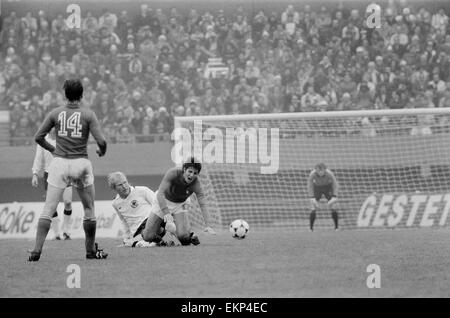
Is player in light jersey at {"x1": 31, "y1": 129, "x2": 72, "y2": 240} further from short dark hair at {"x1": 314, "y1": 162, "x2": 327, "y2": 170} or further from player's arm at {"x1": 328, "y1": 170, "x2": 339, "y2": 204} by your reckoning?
player's arm at {"x1": 328, "y1": 170, "x2": 339, "y2": 204}

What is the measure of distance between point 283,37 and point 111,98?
5145mm

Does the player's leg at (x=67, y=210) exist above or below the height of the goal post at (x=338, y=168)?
below

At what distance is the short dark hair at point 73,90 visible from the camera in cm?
1053

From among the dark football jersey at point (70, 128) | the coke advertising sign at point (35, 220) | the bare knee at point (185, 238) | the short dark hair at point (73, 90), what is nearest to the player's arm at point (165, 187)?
the bare knee at point (185, 238)

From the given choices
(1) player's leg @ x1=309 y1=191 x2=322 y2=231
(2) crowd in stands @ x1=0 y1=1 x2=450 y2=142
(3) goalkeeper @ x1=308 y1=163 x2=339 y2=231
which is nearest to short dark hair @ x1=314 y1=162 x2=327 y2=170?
(3) goalkeeper @ x1=308 y1=163 x2=339 y2=231

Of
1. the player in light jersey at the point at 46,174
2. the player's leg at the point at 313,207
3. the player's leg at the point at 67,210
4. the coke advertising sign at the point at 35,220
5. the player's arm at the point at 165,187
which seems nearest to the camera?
the player's arm at the point at 165,187

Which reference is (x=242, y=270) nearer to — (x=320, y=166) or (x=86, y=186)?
(x=86, y=186)

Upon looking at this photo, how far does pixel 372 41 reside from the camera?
25.0 metres

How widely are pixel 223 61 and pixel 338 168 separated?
15.3 feet

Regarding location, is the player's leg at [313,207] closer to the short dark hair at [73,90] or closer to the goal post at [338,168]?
the goal post at [338,168]

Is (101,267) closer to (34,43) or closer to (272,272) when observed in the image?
(272,272)

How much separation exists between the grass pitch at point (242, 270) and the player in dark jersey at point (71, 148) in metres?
0.71

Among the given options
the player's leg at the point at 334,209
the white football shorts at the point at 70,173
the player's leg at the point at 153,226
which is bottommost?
the player's leg at the point at 153,226
